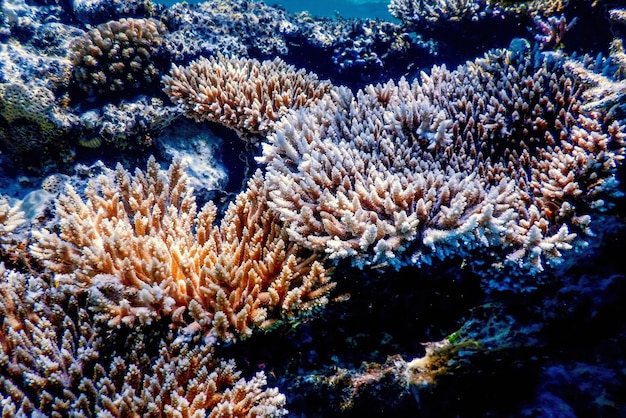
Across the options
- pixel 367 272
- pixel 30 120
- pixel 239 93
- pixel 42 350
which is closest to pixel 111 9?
pixel 30 120

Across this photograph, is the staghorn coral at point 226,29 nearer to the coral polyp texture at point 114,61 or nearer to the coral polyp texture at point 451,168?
the coral polyp texture at point 114,61

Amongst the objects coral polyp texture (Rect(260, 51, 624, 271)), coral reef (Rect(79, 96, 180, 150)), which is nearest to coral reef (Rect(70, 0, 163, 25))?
coral reef (Rect(79, 96, 180, 150))

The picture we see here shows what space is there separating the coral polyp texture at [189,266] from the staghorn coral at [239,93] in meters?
1.46

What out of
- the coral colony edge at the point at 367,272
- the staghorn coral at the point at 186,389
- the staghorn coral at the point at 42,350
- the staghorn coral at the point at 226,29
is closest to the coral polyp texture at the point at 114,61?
the staghorn coral at the point at 226,29

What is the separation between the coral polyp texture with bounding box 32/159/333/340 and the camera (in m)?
2.38

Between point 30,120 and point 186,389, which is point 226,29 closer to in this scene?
point 30,120

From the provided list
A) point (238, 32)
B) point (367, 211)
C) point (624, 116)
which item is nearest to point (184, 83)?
point (238, 32)

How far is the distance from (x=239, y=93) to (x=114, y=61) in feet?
6.34

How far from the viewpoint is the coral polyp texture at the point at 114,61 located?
15.0 ft

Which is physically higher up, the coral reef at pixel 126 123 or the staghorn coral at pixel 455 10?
the staghorn coral at pixel 455 10

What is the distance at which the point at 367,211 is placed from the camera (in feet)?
8.17

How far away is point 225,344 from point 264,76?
3.60 meters

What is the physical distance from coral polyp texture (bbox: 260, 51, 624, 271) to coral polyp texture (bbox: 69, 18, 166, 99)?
102 inches

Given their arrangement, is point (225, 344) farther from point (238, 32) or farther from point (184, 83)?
point (238, 32)
